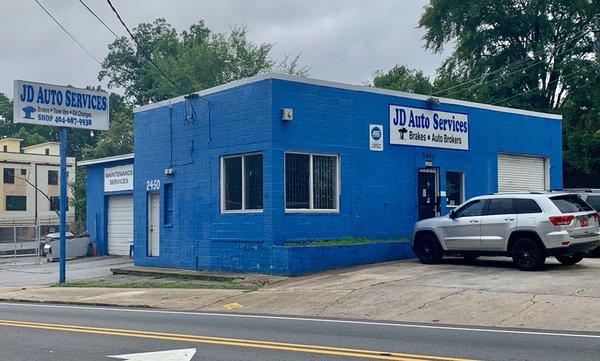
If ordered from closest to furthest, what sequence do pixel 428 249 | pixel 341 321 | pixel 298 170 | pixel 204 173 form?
pixel 341 321
pixel 428 249
pixel 298 170
pixel 204 173

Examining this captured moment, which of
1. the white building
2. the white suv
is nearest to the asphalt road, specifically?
the white suv

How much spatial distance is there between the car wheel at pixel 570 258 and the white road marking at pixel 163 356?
11.2 meters

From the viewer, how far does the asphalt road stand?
9102 millimetres

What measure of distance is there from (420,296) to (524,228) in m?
3.61

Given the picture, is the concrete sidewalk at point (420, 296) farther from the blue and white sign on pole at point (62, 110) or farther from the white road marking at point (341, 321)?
the blue and white sign on pole at point (62, 110)

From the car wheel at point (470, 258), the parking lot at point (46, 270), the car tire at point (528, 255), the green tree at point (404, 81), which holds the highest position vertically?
the green tree at point (404, 81)

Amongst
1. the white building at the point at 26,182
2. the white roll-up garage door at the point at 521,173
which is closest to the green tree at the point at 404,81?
the white roll-up garage door at the point at 521,173

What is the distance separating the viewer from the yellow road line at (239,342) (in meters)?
8.85

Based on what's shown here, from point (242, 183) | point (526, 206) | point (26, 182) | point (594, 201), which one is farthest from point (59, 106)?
point (26, 182)

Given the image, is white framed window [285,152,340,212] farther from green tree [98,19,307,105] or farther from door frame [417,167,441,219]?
green tree [98,19,307,105]

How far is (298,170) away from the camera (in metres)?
20.0

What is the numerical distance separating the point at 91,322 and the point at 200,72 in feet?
148

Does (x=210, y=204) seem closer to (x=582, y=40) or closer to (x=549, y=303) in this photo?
(x=549, y=303)

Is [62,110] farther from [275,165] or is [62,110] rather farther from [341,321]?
[341,321]
